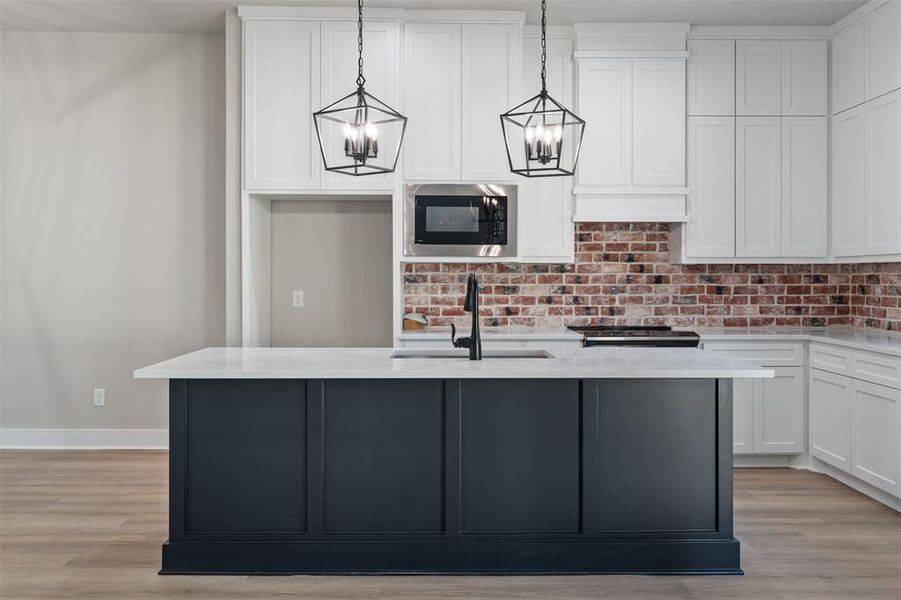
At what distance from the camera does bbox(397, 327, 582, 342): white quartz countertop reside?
4.25m

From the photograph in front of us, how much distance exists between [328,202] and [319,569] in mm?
2627

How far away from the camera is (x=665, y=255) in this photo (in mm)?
4828

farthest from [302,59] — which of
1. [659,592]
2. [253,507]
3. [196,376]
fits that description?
[659,592]

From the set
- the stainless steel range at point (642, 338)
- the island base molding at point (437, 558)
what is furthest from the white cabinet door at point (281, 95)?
the island base molding at point (437, 558)

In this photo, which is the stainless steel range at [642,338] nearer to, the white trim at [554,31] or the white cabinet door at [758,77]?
the white cabinet door at [758,77]

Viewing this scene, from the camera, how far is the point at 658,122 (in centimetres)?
449

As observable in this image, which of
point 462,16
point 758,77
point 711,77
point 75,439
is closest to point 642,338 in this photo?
point 711,77

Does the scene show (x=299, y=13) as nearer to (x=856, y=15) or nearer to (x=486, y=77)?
(x=486, y=77)

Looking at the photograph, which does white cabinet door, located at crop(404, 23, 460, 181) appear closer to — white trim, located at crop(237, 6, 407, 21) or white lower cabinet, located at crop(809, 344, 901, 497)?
white trim, located at crop(237, 6, 407, 21)

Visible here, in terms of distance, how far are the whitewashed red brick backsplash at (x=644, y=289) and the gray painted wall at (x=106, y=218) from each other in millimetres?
1618

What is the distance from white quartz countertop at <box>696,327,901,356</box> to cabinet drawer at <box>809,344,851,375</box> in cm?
4

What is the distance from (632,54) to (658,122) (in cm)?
45

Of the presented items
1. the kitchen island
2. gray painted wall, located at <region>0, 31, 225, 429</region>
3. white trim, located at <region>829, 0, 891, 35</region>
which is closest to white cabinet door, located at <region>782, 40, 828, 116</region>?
white trim, located at <region>829, 0, 891, 35</region>

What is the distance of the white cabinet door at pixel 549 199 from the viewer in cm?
451
